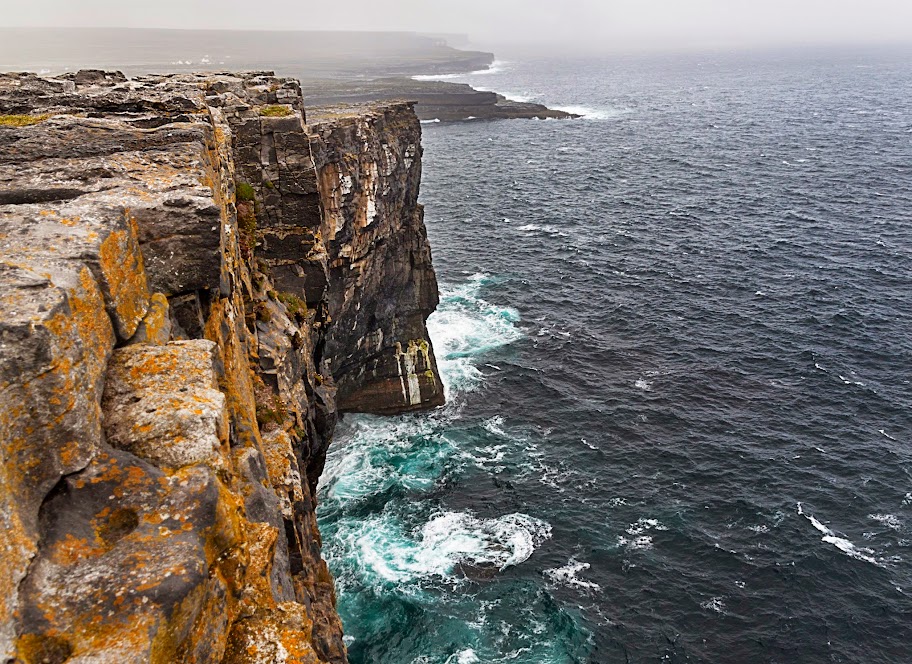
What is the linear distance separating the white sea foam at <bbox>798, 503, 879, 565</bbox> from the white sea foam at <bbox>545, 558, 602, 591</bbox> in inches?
595

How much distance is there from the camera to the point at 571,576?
39312 mm

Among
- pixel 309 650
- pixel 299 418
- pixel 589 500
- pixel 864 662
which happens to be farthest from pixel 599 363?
pixel 309 650

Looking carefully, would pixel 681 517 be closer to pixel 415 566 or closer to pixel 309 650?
pixel 415 566

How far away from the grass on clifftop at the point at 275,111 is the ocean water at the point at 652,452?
28323mm

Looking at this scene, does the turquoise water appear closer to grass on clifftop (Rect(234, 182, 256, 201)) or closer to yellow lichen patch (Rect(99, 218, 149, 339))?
grass on clifftop (Rect(234, 182, 256, 201))

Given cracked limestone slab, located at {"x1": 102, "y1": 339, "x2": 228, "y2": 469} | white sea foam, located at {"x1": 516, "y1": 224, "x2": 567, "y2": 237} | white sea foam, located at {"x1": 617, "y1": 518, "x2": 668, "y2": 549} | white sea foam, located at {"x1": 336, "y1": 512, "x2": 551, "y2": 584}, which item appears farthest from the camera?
white sea foam, located at {"x1": 516, "y1": 224, "x2": 567, "y2": 237}

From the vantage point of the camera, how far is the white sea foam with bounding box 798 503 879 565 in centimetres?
3881

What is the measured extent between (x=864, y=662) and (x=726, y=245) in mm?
59447

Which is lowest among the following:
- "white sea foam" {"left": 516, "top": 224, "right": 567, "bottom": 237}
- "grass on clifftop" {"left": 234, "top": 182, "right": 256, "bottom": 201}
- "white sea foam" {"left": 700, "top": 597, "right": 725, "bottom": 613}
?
"white sea foam" {"left": 700, "top": 597, "right": 725, "bottom": 613}

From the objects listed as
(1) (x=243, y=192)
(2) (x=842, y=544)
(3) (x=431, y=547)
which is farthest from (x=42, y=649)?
(2) (x=842, y=544)

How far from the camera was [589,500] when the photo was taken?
45094 millimetres

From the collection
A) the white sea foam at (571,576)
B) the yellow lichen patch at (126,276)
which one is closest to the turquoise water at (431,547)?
A: the white sea foam at (571,576)

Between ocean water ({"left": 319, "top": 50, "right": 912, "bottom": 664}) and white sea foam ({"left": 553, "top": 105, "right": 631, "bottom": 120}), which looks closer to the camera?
ocean water ({"left": 319, "top": 50, "right": 912, "bottom": 664})

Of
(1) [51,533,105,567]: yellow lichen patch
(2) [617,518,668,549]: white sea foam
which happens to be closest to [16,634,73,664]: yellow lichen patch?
(1) [51,533,105,567]: yellow lichen patch
